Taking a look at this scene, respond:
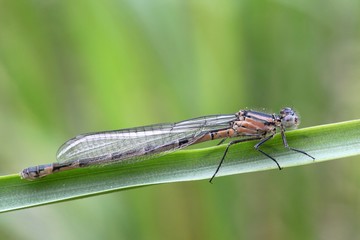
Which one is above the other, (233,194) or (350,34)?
(350,34)

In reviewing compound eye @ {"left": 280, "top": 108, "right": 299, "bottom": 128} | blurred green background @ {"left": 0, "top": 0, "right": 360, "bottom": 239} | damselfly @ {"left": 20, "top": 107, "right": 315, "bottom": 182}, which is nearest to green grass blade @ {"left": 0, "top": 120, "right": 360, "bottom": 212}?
damselfly @ {"left": 20, "top": 107, "right": 315, "bottom": 182}

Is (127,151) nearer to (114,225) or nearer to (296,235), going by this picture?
(114,225)

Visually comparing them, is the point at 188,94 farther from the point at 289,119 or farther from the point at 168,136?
the point at 289,119

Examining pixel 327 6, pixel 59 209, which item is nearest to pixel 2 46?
pixel 59 209

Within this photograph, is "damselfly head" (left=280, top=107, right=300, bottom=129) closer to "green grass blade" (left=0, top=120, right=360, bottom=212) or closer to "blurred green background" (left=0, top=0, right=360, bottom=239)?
"green grass blade" (left=0, top=120, right=360, bottom=212)

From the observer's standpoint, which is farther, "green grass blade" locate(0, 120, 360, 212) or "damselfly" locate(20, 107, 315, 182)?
"damselfly" locate(20, 107, 315, 182)

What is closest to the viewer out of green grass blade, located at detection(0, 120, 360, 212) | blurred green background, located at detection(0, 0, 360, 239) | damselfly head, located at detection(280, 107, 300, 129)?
green grass blade, located at detection(0, 120, 360, 212)
